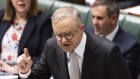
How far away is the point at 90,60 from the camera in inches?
79.9

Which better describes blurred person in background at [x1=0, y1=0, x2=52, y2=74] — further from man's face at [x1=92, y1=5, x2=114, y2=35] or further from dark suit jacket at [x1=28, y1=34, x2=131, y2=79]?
dark suit jacket at [x1=28, y1=34, x2=131, y2=79]

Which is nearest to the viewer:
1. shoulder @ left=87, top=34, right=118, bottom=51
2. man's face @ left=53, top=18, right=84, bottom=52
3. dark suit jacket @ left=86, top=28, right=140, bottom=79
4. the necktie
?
man's face @ left=53, top=18, right=84, bottom=52

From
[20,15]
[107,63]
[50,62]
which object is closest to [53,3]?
[20,15]

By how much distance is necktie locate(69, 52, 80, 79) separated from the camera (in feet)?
6.78

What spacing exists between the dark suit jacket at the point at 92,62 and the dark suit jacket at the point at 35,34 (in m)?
0.79

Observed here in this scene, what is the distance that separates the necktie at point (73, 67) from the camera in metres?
2.07

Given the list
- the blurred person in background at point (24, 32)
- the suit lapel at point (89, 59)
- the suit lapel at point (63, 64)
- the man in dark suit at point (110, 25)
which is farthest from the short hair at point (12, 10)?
the suit lapel at point (89, 59)

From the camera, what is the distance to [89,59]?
2.03 m

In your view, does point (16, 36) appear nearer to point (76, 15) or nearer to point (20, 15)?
point (20, 15)

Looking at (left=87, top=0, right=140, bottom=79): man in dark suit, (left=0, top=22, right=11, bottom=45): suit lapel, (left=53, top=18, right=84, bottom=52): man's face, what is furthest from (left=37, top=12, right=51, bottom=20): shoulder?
(left=53, top=18, right=84, bottom=52): man's face

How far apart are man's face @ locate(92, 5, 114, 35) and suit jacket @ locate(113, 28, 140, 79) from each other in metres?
0.08

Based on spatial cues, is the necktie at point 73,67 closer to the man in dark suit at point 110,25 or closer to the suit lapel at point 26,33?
the man in dark suit at point 110,25

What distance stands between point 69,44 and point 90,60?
185 mm

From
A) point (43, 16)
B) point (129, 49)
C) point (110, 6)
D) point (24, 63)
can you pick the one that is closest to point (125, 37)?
point (129, 49)
